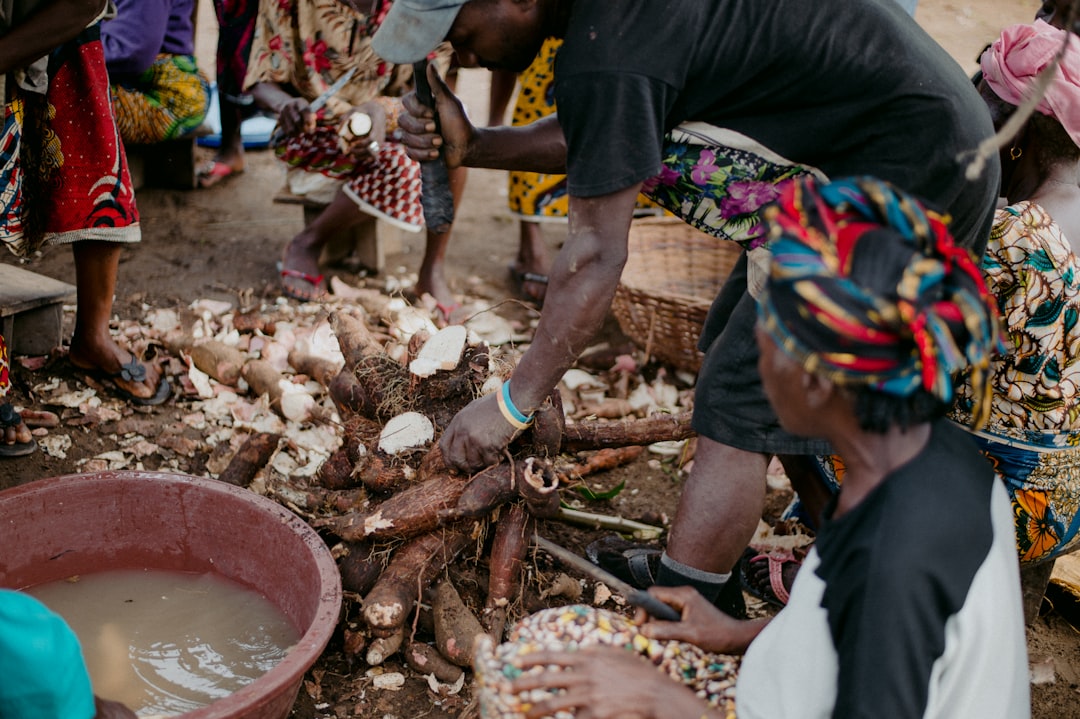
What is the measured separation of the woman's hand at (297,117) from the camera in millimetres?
4031

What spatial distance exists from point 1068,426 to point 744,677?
49.7 inches

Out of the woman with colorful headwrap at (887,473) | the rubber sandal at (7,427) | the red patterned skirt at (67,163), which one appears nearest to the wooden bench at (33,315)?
the red patterned skirt at (67,163)

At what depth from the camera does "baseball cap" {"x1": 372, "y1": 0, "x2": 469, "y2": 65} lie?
1.82m

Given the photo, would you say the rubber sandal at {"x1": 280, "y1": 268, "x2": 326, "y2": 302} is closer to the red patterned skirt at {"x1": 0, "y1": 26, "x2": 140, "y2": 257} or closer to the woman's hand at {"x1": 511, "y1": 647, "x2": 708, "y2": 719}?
the red patterned skirt at {"x1": 0, "y1": 26, "x2": 140, "y2": 257}

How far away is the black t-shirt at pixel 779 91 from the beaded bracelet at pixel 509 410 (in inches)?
19.5

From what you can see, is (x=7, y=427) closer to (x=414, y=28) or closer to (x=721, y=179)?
(x=414, y=28)

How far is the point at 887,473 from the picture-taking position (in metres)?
1.29

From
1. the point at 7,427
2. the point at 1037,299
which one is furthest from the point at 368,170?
the point at 1037,299

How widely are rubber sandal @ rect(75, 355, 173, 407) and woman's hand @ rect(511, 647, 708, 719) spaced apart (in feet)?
7.32

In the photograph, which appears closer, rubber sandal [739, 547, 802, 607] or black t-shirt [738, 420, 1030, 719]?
black t-shirt [738, 420, 1030, 719]

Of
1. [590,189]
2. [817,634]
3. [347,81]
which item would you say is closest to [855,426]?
[817,634]

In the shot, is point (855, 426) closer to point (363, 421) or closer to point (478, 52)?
point (478, 52)

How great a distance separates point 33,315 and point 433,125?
6.06 ft

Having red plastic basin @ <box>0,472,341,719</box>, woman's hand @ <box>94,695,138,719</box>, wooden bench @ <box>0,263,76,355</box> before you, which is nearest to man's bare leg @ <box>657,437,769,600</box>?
red plastic basin @ <box>0,472,341,719</box>
